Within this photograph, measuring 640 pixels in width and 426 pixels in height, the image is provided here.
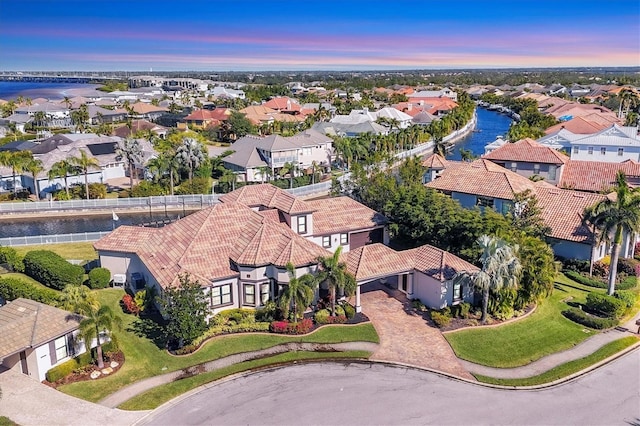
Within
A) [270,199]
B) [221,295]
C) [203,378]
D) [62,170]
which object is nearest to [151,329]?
[221,295]

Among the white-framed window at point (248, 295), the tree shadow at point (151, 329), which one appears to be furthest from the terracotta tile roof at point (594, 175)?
the tree shadow at point (151, 329)

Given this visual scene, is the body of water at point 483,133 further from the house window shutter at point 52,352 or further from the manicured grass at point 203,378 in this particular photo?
the house window shutter at point 52,352

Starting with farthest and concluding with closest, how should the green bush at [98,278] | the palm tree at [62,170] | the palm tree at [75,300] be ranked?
the palm tree at [62,170], the green bush at [98,278], the palm tree at [75,300]

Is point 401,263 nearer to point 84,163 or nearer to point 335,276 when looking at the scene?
point 335,276

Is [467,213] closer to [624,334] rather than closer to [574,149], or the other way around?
[624,334]

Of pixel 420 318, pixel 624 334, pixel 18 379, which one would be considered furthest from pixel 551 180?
pixel 18 379

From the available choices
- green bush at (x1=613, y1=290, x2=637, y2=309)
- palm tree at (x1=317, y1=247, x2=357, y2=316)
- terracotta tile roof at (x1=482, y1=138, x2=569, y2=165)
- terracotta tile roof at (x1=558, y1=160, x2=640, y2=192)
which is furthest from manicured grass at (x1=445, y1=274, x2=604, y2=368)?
terracotta tile roof at (x1=482, y1=138, x2=569, y2=165)
